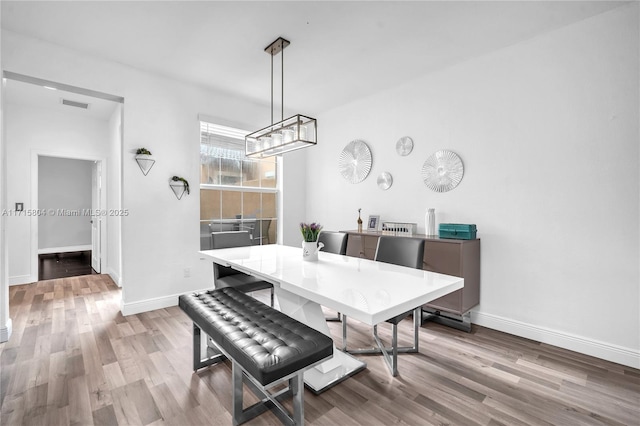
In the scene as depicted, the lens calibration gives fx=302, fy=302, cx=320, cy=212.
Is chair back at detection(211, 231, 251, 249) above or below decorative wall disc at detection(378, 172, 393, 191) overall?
below

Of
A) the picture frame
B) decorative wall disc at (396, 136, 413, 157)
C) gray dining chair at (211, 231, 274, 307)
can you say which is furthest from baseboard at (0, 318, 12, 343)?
decorative wall disc at (396, 136, 413, 157)

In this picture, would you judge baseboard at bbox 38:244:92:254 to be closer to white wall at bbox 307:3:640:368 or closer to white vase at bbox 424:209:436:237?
white wall at bbox 307:3:640:368

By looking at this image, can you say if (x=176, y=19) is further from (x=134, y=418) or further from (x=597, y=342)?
(x=597, y=342)

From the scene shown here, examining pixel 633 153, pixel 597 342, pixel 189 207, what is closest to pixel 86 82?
pixel 189 207

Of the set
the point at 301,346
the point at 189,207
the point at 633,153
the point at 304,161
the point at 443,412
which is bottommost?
the point at 443,412

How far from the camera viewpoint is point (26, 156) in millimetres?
4621

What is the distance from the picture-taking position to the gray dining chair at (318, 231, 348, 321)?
303 cm

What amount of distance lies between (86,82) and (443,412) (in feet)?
13.7

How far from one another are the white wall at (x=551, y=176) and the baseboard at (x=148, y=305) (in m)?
3.05

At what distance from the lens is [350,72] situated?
11.2 ft

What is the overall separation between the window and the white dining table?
1.48 meters

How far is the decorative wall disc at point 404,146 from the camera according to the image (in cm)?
364

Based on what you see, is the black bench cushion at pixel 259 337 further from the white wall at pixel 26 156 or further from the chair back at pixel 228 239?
the white wall at pixel 26 156

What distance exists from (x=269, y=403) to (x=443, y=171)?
277 centimetres
